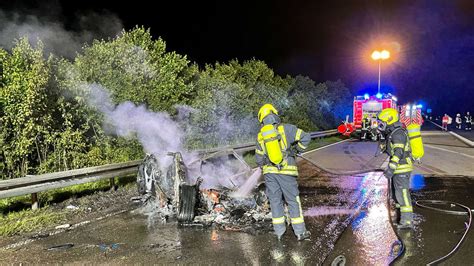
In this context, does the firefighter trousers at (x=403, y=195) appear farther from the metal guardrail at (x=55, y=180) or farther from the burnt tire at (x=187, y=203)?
the metal guardrail at (x=55, y=180)

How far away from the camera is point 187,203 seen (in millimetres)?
5703

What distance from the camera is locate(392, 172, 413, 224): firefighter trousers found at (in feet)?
17.5

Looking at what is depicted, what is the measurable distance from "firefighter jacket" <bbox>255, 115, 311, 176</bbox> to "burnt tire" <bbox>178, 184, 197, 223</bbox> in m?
1.27

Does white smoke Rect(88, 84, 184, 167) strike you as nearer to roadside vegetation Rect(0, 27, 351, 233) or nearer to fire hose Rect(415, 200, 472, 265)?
roadside vegetation Rect(0, 27, 351, 233)

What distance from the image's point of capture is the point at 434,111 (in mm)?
76312

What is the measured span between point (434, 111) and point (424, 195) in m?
77.5

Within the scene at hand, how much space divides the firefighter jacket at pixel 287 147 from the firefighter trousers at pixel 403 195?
5.36 ft

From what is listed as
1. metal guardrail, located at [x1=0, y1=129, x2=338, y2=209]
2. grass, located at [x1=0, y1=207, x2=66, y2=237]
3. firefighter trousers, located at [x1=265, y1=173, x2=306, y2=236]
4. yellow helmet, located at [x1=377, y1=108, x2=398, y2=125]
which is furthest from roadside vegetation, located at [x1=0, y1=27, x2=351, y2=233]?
yellow helmet, located at [x1=377, y1=108, x2=398, y2=125]

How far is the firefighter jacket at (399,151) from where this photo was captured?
5496 mm

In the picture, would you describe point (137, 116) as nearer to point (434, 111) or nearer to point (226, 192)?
point (226, 192)

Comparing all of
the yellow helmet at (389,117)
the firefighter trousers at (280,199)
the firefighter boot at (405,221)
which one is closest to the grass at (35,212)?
the firefighter trousers at (280,199)

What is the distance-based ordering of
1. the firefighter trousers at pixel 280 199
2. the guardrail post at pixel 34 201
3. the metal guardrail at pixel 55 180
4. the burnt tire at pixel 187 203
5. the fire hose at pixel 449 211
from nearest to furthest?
the fire hose at pixel 449 211, the firefighter trousers at pixel 280 199, the burnt tire at pixel 187 203, the metal guardrail at pixel 55 180, the guardrail post at pixel 34 201

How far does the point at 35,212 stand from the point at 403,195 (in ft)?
18.5

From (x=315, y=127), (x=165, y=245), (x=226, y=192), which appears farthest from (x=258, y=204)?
(x=315, y=127)
